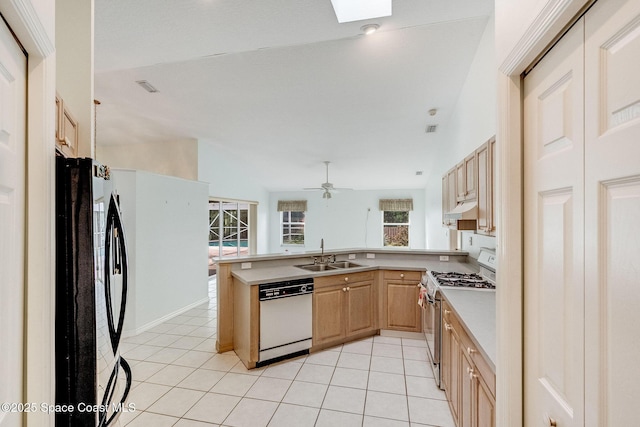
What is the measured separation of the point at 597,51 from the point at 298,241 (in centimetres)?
915

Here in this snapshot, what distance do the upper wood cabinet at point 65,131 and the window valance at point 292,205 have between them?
7.86 m

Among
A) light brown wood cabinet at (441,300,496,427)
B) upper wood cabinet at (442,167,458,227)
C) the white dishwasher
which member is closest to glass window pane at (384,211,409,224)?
upper wood cabinet at (442,167,458,227)

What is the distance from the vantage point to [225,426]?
6.76 ft

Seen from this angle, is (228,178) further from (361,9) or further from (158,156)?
(361,9)

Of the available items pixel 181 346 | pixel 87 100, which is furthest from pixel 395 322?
pixel 87 100

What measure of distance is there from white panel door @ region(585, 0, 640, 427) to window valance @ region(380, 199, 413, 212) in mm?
8159

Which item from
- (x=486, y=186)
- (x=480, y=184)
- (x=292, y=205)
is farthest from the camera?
(x=292, y=205)

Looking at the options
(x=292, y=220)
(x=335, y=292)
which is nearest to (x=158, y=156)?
(x=335, y=292)

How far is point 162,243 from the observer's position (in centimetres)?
428

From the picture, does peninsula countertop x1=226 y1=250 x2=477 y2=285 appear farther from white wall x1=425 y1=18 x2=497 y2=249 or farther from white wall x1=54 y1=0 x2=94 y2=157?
white wall x1=54 y1=0 x2=94 y2=157

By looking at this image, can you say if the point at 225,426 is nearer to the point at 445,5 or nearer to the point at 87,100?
the point at 87,100

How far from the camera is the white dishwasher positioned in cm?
288

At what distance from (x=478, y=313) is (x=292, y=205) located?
25.9ft

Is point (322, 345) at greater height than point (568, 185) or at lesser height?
lesser
